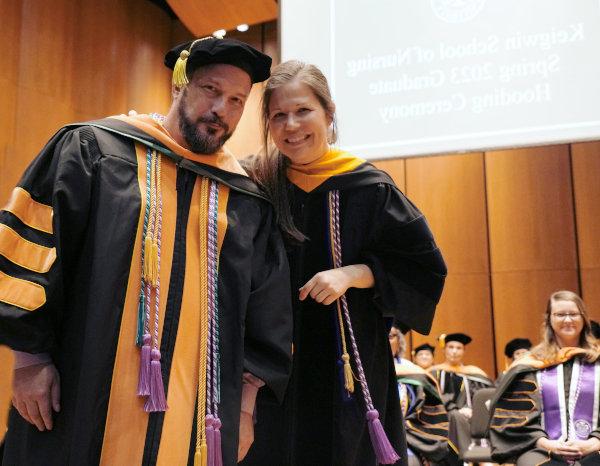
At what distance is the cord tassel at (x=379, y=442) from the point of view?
2010 mm

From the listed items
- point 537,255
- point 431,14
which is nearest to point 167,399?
point 431,14

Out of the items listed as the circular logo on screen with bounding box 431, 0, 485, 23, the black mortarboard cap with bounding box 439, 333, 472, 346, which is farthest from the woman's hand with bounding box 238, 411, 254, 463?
the black mortarboard cap with bounding box 439, 333, 472, 346

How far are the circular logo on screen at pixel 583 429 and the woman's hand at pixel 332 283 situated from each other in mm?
3034

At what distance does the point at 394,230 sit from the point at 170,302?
809 mm

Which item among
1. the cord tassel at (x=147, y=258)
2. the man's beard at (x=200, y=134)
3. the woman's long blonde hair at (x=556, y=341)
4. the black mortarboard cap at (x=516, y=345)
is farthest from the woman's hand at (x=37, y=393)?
the black mortarboard cap at (x=516, y=345)

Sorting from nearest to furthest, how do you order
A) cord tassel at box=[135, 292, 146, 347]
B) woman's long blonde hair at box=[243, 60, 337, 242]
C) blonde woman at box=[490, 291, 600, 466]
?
cord tassel at box=[135, 292, 146, 347]
woman's long blonde hair at box=[243, 60, 337, 242]
blonde woman at box=[490, 291, 600, 466]

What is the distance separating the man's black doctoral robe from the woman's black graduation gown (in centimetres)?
33

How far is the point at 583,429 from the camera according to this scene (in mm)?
4395

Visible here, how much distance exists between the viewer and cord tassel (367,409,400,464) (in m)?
2.01

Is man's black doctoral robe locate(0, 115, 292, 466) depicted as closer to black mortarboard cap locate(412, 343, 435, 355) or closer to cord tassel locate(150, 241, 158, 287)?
cord tassel locate(150, 241, 158, 287)

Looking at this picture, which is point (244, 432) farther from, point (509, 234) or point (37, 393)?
point (509, 234)

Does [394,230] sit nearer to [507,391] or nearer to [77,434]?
[77,434]

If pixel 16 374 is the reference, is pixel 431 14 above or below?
above

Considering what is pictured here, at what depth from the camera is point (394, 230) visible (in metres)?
2.19
